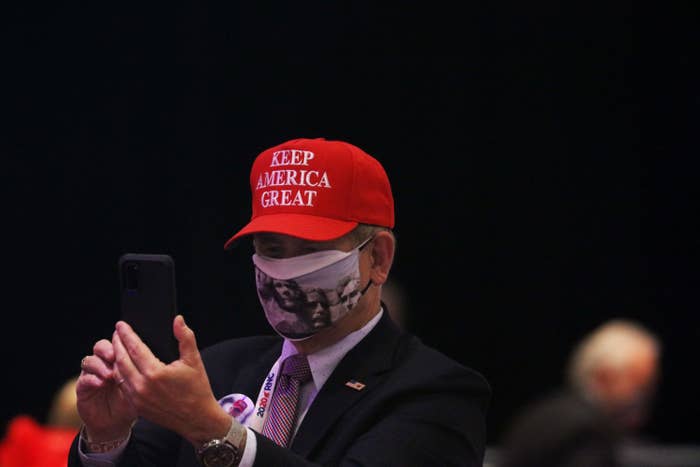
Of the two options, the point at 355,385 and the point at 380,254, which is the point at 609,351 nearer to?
the point at 380,254

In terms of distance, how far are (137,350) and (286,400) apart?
362mm

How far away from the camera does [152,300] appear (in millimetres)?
2189

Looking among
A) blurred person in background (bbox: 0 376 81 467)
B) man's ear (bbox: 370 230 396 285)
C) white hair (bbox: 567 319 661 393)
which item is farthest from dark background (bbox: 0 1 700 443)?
man's ear (bbox: 370 230 396 285)

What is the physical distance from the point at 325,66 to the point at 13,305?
1989 mm

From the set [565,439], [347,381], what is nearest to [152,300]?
[347,381]

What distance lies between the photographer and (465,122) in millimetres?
6605

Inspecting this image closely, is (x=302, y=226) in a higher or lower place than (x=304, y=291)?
higher

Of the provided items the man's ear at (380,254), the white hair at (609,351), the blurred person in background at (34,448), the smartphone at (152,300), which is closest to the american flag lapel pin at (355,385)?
the man's ear at (380,254)

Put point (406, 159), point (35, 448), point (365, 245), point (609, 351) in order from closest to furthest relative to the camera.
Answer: point (365, 245) < point (35, 448) < point (609, 351) < point (406, 159)

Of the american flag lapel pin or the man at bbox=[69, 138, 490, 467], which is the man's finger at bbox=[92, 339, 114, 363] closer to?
the man at bbox=[69, 138, 490, 467]

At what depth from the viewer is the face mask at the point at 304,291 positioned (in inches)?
91.2

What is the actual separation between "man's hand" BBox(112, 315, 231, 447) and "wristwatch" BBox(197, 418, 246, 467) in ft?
0.03

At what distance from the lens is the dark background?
6.37m

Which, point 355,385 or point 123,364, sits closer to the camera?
point 123,364
